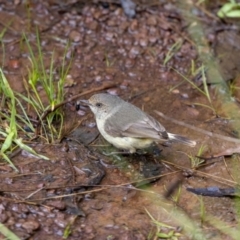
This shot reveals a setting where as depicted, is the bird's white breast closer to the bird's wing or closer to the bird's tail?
the bird's wing

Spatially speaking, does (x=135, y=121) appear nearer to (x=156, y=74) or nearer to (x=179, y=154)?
(x=179, y=154)

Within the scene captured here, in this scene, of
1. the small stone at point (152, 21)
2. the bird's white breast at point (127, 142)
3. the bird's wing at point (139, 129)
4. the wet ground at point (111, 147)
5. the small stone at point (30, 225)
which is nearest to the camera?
the small stone at point (30, 225)

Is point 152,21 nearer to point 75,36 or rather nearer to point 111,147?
point 75,36

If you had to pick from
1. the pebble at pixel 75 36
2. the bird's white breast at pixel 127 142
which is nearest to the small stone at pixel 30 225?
the bird's white breast at pixel 127 142

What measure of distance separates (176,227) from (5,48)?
3698mm

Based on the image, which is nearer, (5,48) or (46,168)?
(46,168)

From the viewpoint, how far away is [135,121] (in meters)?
7.15

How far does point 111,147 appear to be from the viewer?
7422mm

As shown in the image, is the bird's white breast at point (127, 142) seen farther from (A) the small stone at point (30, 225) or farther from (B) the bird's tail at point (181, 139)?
(A) the small stone at point (30, 225)

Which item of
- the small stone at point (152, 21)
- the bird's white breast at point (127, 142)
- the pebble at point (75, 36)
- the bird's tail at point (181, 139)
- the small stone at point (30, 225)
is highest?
the small stone at point (152, 21)

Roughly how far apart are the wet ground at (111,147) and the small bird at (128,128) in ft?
0.76

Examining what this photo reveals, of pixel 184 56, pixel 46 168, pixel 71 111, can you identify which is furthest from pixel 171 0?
pixel 46 168

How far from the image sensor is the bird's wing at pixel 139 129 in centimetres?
693

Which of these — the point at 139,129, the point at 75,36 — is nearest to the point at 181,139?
the point at 139,129
